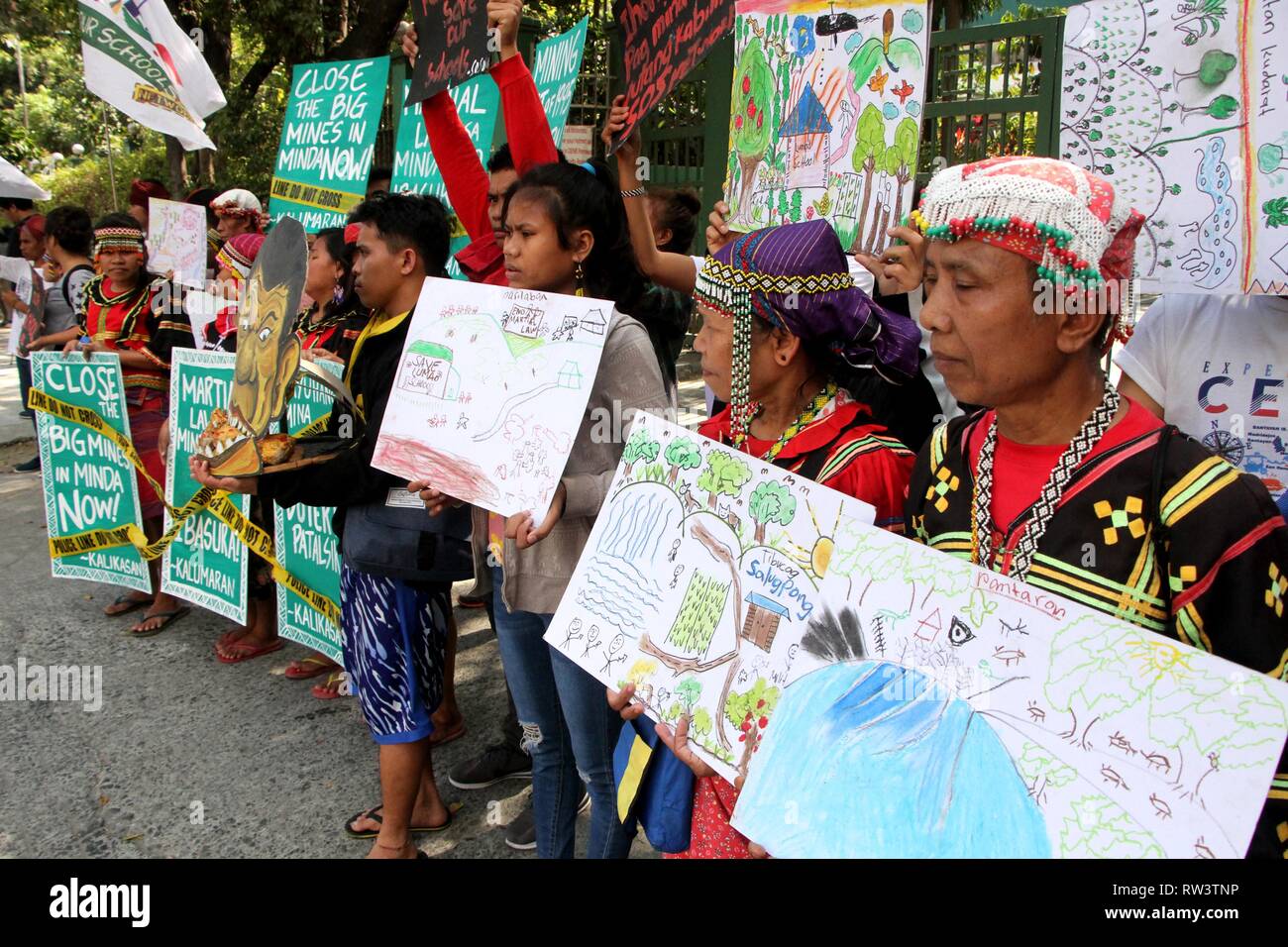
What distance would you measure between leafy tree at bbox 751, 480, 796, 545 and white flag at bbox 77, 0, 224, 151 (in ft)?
16.0

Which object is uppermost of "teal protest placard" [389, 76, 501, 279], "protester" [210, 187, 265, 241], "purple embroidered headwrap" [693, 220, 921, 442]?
"teal protest placard" [389, 76, 501, 279]

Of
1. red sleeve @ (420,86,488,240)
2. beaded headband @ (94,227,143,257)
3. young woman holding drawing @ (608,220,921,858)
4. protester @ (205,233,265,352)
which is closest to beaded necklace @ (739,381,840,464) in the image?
young woman holding drawing @ (608,220,921,858)

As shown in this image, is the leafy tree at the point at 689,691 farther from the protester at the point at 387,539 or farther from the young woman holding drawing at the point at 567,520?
the protester at the point at 387,539

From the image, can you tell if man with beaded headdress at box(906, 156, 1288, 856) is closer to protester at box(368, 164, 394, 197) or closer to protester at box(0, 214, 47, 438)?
protester at box(368, 164, 394, 197)

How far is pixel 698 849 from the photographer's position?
196 cm

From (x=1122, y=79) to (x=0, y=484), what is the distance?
28.5 feet

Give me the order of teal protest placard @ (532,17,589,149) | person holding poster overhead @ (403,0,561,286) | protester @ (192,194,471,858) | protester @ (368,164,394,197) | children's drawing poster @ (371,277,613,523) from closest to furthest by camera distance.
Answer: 1. children's drawing poster @ (371,277,613,523)
2. protester @ (192,194,471,858)
3. person holding poster overhead @ (403,0,561,286)
4. teal protest placard @ (532,17,589,149)
5. protester @ (368,164,394,197)

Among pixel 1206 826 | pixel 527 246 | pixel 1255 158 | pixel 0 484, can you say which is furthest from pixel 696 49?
pixel 0 484

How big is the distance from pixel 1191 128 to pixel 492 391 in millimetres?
1700

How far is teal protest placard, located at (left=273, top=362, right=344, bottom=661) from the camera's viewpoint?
417 centimetres

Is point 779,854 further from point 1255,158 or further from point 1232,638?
point 1255,158

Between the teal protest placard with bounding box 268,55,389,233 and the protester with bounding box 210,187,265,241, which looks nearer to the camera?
the teal protest placard with bounding box 268,55,389,233

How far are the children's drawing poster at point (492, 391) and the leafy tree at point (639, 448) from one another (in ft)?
0.79

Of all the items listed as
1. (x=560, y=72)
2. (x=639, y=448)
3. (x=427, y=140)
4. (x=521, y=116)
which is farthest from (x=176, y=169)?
(x=639, y=448)
